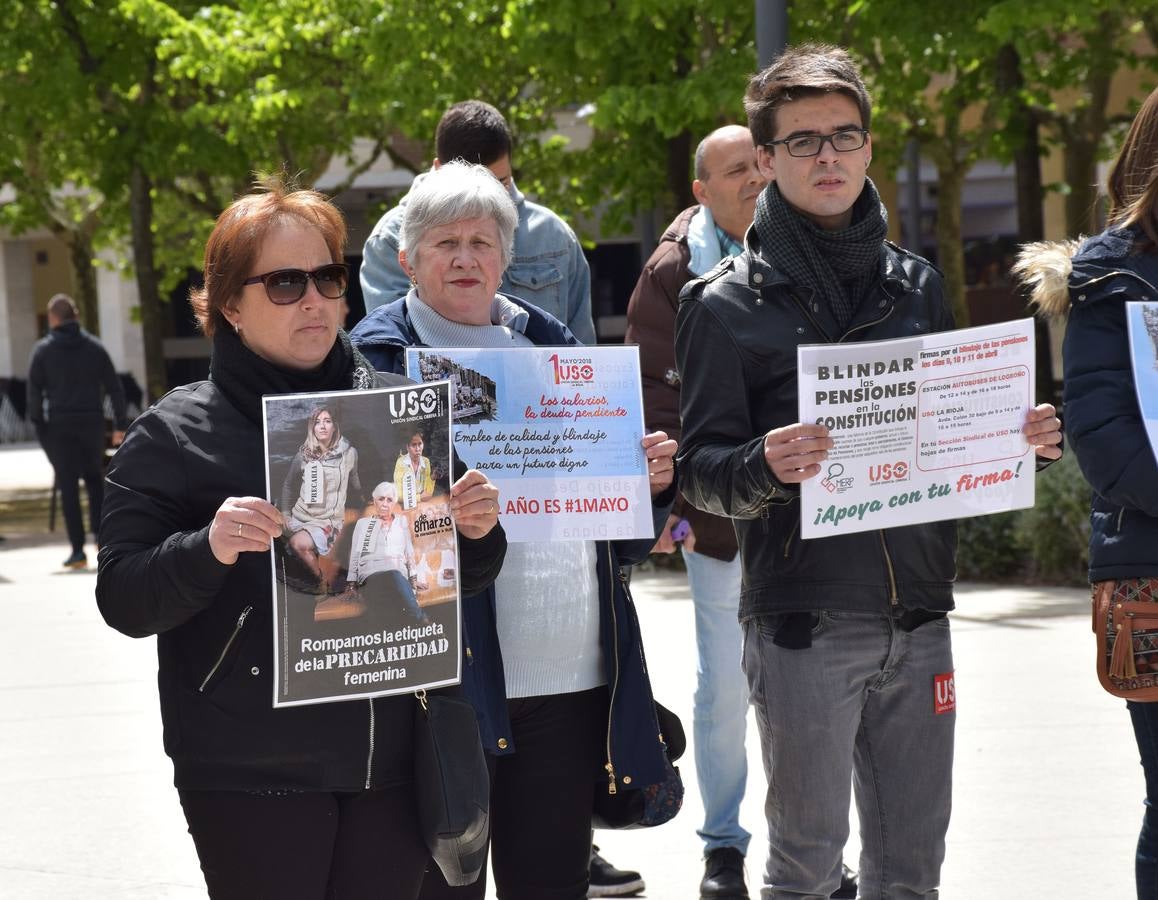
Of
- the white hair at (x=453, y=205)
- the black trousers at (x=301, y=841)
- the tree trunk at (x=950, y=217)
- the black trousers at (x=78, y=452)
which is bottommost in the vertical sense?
the black trousers at (x=301, y=841)

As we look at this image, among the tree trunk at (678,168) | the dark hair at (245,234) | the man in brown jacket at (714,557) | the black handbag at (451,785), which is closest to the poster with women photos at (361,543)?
the black handbag at (451,785)

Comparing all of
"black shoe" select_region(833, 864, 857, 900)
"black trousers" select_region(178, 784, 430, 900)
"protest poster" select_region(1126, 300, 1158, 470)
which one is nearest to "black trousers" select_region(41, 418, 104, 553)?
"black shoe" select_region(833, 864, 857, 900)

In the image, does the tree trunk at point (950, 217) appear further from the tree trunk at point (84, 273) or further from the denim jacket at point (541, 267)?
→ the tree trunk at point (84, 273)

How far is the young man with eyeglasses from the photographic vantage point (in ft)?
11.1

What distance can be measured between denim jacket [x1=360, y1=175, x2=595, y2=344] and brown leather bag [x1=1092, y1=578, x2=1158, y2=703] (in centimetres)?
184

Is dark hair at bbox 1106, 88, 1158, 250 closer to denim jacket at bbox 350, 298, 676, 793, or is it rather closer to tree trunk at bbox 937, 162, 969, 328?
denim jacket at bbox 350, 298, 676, 793

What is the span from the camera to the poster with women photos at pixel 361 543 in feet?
9.50

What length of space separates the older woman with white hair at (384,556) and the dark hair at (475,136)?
2315mm

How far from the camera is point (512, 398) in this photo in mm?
3590

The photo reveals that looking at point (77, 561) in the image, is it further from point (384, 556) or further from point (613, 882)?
point (384, 556)

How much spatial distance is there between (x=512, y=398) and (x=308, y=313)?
0.63 m

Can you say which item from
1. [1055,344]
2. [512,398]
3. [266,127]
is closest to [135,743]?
[512,398]

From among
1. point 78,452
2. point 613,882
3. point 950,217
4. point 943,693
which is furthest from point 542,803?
point 950,217

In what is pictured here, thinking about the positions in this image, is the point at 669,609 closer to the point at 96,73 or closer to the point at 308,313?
the point at 308,313
